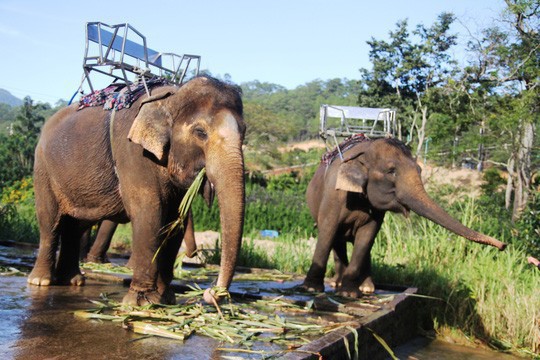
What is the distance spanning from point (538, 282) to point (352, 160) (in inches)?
131

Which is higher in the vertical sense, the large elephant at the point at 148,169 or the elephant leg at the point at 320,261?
the large elephant at the point at 148,169

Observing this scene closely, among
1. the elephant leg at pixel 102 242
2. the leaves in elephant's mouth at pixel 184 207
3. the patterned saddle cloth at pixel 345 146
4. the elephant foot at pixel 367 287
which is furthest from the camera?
the elephant leg at pixel 102 242

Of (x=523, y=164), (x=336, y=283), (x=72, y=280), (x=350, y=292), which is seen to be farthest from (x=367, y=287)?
(x=523, y=164)

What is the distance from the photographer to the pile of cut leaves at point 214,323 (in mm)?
5039

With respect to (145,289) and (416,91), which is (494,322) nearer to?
(145,289)

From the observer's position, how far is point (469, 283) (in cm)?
960

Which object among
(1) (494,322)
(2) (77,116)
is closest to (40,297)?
(2) (77,116)

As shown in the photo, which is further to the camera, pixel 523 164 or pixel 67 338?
pixel 523 164

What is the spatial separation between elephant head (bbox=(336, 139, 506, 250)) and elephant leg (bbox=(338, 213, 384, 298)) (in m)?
0.35

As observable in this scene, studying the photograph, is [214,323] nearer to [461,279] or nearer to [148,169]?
[148,169]

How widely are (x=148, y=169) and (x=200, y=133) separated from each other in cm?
63

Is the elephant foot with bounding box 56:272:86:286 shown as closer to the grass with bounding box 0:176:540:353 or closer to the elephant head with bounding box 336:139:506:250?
the elephant head with bounding box 336:139:506:250

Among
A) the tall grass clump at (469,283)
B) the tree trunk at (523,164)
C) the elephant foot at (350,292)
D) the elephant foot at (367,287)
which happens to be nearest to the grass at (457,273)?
the tall grass clump at (469,283)

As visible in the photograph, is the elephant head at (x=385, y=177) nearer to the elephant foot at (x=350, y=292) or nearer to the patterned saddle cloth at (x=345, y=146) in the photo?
the patterned saddle cloth at (x=345, y=146)
